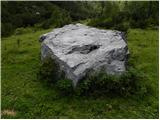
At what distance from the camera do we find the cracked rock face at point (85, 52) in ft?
59.4

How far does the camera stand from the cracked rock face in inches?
712

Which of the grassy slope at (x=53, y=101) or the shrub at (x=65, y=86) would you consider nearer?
the grassy slope at (x=53, y=101)

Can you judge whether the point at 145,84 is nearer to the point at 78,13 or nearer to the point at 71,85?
the point at 71,85

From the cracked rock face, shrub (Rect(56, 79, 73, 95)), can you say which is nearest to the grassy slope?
shrub (Rect(56, 79, 73, 95))

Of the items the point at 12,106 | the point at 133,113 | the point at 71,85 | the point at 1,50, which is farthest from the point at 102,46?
the point at 1,50

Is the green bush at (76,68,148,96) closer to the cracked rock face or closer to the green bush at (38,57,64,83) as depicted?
the cracked rock face

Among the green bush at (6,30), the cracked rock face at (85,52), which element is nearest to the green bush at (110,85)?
the cracked rock face at (85,52)

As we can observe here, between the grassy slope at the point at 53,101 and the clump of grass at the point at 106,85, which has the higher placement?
the clump of grass at the point at 106,85

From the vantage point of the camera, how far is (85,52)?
19.5m

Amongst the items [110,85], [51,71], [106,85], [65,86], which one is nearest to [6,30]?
[51,71]

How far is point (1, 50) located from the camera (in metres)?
28.1

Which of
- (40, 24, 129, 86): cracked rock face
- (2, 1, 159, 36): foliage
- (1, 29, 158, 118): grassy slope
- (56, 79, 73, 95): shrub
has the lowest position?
(2, 1, 159, 36): foliage

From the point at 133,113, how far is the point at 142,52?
11452mm

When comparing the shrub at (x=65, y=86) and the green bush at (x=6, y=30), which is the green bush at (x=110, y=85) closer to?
the shrub at (x=65, y=86)
